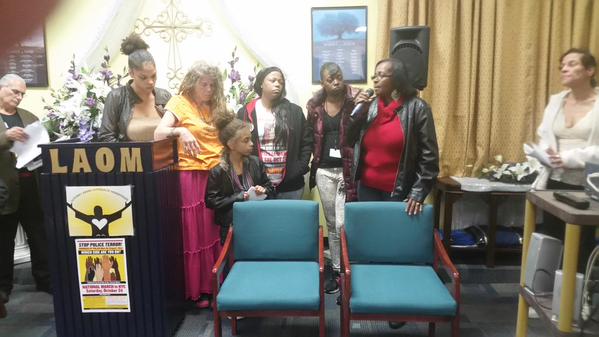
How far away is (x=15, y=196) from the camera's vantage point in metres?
2.68

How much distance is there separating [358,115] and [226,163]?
79 centimetres

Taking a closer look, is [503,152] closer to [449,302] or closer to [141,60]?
[449,302]

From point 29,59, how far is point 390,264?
11.0 ft

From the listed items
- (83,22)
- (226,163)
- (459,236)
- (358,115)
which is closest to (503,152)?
(459,236)

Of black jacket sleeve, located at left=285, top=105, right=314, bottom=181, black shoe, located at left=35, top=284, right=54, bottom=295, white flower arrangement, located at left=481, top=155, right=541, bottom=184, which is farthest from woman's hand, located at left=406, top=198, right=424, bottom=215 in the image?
black shoe, located at left=35, top=284, right=54, bottom=295

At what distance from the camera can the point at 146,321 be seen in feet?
7.06

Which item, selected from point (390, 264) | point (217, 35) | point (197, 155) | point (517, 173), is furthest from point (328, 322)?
point (217, 35)

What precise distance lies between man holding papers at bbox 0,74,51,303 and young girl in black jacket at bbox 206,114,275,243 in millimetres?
1251

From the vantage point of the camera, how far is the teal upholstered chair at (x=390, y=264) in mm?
1873

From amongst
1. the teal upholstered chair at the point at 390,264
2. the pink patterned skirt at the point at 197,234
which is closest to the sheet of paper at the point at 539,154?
the teal upholstered chair at the point at 390,264

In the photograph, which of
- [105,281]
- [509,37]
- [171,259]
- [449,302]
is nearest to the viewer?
[449,302]

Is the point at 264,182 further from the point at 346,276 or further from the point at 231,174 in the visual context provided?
the point at 346,276

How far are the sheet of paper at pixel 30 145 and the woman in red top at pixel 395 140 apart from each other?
1905 mm

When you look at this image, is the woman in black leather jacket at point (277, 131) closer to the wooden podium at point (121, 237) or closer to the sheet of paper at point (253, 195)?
the sheet of paper at point (253, 195)
